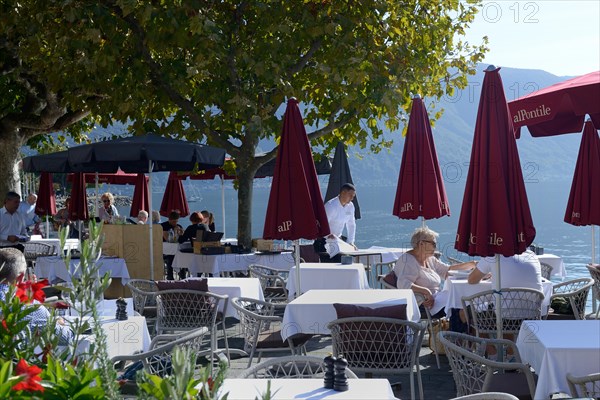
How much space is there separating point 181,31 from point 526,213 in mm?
8258

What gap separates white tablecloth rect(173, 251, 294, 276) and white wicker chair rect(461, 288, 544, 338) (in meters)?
6.01

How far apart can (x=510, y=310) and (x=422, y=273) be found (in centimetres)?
133

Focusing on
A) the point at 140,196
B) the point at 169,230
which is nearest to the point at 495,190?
the point at 169,230

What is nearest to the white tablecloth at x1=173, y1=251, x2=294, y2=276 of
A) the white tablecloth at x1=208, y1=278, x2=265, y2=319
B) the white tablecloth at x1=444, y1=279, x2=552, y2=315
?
the white tablecloth at x1=208, y1=278, x2=265, y2=319

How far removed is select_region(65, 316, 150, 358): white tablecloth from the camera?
20.4 feet

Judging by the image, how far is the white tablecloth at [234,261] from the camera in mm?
13453

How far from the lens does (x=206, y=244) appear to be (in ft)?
45.2

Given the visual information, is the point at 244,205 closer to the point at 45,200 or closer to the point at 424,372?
the point at 45,200

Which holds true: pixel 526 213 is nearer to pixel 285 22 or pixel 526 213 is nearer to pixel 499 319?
pixel 499 319

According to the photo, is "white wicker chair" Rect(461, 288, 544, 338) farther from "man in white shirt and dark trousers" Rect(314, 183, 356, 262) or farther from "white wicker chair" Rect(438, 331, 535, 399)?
"man in white shirt and dark trousers" Rect(314, 183, 356, 262)

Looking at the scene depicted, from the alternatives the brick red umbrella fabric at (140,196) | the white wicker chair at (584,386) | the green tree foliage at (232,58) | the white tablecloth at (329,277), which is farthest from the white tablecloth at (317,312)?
the brick red umbrella fabric at (140,196)

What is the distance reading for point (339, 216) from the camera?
43.9 feet

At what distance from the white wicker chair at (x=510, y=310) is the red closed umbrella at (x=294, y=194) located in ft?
6.73

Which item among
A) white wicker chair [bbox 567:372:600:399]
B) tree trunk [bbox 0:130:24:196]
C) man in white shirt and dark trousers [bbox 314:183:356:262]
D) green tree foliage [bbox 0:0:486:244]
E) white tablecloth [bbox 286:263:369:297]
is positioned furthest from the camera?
tree trunk [bbox 0:130:24:196]
